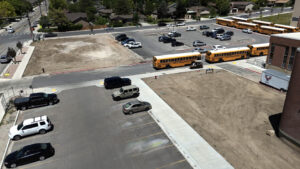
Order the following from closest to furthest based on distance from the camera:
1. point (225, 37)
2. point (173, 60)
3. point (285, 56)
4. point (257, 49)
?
point (285, 56)
point (173, 60)
point (257, 49)
point (225, 37)

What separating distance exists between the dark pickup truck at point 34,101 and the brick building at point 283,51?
4277cm

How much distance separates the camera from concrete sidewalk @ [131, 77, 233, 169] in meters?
22.2

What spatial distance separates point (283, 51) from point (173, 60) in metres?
21.8

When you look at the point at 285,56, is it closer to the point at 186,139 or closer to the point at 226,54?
the point at 226,54

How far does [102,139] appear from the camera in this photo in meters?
26.0

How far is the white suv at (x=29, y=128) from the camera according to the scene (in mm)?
25734

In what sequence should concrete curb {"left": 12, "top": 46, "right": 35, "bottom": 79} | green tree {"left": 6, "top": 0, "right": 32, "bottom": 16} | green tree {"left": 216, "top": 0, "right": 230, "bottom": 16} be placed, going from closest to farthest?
concrete curb {"left": 12, "top": 46, "right": 35, "bottom": 79} → green tree {"left": 6, "top": 0, "right": 32, "bottom": 16} → green tree {"left": 216, "top": 0, "right": 230, "bottom": 16}

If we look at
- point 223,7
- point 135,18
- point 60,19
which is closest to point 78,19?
point 60,19

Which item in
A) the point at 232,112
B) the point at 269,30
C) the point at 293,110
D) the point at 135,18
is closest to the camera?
the point at 293,110

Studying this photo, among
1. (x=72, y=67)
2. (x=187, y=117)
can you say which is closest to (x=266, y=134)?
(x=187, y=117)

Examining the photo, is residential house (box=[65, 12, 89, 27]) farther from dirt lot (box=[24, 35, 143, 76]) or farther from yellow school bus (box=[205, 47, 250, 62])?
yellow school bus (box=[205, 47, 250, 62])

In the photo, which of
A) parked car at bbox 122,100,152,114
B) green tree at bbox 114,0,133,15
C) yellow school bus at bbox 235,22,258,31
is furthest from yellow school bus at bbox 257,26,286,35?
parked car at bbox 122,100,152,114

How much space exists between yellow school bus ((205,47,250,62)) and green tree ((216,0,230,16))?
8155cm

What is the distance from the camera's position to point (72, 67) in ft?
169
